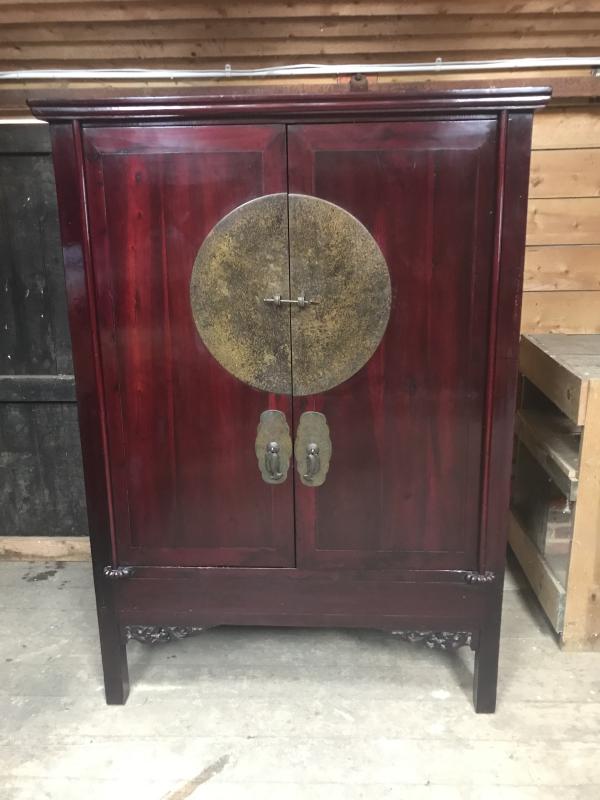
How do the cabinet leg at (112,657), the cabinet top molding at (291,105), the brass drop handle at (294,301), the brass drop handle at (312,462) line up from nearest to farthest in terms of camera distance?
1. the cabinet top molding at (291,105)
2. the brass drop handle at (294,301)
3. the brass drop handle at (312,462)
4. the cabinet leg at (112,657)

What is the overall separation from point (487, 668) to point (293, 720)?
1.79 feet

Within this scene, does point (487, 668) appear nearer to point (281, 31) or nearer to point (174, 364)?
point (174, 364)

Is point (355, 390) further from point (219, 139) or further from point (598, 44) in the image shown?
point (598, 44)

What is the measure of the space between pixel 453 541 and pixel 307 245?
33.4 inches

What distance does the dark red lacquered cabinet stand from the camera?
1409mm

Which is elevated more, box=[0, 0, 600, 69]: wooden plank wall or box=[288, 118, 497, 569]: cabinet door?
box=[0, 0, 600, 69]: wooden plank wall

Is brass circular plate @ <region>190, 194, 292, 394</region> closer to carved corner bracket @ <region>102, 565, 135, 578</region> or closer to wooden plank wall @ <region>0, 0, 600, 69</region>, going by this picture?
carved corner bracket @ <region>102, 565, 135, 578</region>

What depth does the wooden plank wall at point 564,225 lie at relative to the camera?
7.22 feet

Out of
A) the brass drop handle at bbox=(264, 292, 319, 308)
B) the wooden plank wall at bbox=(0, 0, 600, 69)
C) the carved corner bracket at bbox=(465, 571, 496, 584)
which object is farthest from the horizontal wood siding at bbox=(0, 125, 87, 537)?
the carved corner bracket at bbox=(465, 571, 496, 584)

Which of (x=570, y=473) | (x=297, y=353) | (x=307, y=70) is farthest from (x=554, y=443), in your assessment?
(x=307, y=70)

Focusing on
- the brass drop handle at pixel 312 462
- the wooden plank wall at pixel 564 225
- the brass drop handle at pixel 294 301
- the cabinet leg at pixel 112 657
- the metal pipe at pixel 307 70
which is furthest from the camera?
the wooden plank wall at pixel 564 225

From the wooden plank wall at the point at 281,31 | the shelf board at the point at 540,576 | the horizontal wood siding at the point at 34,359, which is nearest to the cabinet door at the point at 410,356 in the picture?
the shelf board at the point at 540,576

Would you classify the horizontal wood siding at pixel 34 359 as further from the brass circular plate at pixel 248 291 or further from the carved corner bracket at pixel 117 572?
the brass circular plate at pixel 248 291

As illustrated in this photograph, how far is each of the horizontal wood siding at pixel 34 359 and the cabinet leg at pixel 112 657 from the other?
2.90 ft
